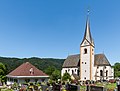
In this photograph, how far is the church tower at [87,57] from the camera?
73312 mm

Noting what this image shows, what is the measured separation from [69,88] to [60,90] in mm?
1283

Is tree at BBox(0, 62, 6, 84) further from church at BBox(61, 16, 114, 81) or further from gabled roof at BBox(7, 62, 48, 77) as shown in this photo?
church at BBox(61, 16, 114, 81)

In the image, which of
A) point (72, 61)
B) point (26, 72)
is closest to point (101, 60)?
point (72, 61)

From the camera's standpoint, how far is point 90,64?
7338 centimetres

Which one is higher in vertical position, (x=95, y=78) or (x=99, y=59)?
(x=99, y=59)

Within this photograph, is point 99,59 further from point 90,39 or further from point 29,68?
point 29,68

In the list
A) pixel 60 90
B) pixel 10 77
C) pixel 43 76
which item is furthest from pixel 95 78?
pixel 60 90

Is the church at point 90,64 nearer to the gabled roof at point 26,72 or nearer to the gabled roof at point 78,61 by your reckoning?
the gabled roof at point 78,61

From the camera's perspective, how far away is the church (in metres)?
73.1

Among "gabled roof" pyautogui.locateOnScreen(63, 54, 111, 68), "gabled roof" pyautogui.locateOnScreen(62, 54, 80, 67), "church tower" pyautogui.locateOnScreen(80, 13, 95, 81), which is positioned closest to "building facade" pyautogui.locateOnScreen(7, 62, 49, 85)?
"church tower" pyautogui.locateOnScreen(80, 13, 95, 81)

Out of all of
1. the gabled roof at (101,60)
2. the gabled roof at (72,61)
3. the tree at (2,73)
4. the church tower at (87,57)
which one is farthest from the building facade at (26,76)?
the gabled roof at (72,61)

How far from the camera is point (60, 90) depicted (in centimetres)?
3002

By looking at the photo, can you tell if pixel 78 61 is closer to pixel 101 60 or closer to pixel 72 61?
pixel 72 61

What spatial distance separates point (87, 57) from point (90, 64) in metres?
2.79
